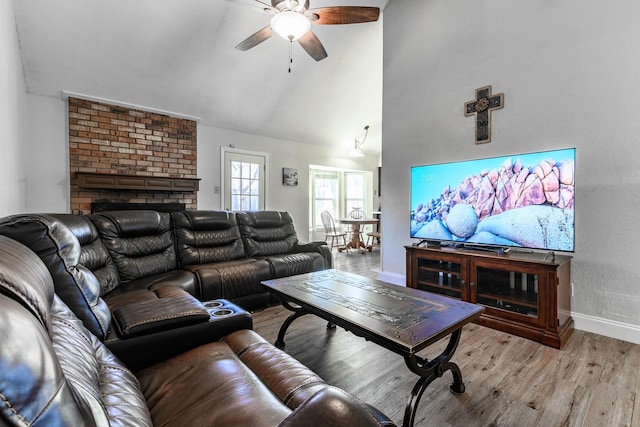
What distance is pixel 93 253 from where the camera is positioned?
6.84ft

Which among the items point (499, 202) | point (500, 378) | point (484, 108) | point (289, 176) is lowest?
point (500, 378)

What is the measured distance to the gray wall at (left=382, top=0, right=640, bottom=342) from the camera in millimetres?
2303

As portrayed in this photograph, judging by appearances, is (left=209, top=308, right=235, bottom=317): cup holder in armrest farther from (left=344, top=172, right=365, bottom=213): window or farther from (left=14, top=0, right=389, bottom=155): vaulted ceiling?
(left=344, top=172, right=365, bottom=213): window

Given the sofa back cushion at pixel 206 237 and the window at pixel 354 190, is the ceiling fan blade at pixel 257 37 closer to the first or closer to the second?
the sofa back cushion at pixel 206 237

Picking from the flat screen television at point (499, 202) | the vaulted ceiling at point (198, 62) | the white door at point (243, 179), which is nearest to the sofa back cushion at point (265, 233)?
the flat screen television at point (499, 202)

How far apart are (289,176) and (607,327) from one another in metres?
5.01

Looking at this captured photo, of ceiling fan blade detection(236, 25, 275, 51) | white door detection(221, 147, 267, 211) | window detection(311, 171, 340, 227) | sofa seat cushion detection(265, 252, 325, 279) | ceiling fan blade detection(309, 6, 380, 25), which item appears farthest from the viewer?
window detection(311, 171, 340, 227)

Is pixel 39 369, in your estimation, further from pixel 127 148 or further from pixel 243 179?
pixel 243 179

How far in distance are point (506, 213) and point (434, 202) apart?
68 cm

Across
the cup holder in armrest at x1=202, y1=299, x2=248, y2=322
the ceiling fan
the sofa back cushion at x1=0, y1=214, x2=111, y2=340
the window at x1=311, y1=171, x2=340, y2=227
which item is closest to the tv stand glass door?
the cup holder in armrest at x1=202, y1=299, x2=248, y2=322

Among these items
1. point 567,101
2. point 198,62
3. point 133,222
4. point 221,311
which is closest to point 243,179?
point 198,62

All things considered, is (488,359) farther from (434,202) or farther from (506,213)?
(434,202)

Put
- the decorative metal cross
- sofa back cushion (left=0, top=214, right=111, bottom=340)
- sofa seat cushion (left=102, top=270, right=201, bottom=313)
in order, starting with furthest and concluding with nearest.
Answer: the decorative metal cross, sofa seat cushion (left=102, top=270, right=201, bottom=313), sofa back cushion (left=0, top=214, right=111, bottom=340)

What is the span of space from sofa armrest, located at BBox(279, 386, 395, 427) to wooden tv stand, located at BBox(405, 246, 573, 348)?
7.60 feet
